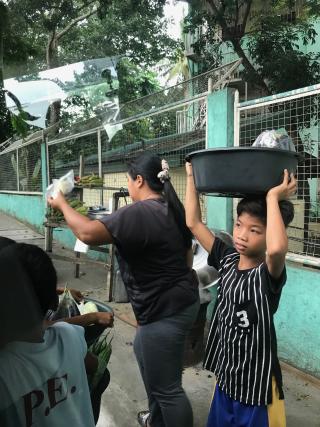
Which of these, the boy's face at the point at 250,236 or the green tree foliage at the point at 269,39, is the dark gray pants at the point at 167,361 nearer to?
the boy's face at the point at 250,236

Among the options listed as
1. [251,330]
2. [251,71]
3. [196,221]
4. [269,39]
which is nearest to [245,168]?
[196,221]

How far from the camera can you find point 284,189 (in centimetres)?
161

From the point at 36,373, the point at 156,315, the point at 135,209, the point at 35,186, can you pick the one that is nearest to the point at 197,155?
the point at 135,209

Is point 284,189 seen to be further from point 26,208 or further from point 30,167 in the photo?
point 26,208

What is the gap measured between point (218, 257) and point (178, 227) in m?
0.28

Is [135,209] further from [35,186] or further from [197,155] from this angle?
[35,186]

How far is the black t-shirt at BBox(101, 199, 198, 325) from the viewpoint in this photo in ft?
6.81

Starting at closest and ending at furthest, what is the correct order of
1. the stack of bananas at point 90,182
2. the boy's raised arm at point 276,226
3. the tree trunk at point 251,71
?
the boy's raised arm at point 276,226
the stack of bananas at point 90,182
the tree trunk at point 251,71

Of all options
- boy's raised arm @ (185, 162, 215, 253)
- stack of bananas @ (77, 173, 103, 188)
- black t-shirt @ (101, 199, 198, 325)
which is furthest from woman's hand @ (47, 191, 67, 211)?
stack of bananas @ (77, 173, 103, 188)

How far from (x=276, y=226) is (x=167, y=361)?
3.24 feet

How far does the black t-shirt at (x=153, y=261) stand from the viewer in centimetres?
207

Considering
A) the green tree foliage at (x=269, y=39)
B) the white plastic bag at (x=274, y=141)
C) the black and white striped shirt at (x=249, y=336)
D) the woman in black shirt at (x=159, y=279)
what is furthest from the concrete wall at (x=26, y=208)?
the white plastic bag at (x=274, y=141)

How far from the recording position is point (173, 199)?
87.7 inches

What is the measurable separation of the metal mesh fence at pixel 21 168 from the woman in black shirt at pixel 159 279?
7.85 m
